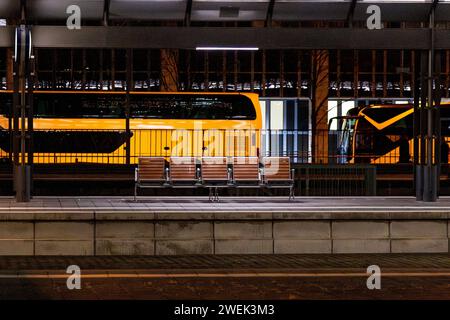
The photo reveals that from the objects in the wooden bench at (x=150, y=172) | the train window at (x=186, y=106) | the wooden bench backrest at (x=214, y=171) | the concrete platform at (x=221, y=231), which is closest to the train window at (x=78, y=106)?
the train window at (x=186, y=106)

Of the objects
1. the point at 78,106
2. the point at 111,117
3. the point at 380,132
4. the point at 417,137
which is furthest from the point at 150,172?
the point at 380,132

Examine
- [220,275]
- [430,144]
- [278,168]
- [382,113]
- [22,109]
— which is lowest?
[220,275]

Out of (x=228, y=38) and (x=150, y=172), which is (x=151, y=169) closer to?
(x=150, y=172)

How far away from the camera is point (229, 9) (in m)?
17.4

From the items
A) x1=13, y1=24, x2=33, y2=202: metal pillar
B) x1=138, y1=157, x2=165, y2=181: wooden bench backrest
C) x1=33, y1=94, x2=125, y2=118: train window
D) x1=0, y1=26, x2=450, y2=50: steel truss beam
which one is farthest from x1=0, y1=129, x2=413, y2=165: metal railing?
x1=13, y1=24, x2=33, y2=202: metal pillar

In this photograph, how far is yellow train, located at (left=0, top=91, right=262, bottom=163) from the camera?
29.2 meters

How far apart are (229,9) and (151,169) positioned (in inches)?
128

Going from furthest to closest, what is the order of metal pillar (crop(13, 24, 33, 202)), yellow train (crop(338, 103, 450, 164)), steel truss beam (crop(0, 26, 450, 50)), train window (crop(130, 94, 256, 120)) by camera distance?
yellow train (crop(338, 103, 450, 164)) → train window (crop(130, 94, 256, 120)) → steel truss beam (crop(0, 26, 450, 50)) → metal pillar (crop(13, 24, 33, 202))

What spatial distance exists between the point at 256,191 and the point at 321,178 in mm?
1382

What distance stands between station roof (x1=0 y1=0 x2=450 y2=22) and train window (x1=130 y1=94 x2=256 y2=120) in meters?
16.2

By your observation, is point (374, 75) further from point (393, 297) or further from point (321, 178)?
point (393, 297)

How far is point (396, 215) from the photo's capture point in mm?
13859
